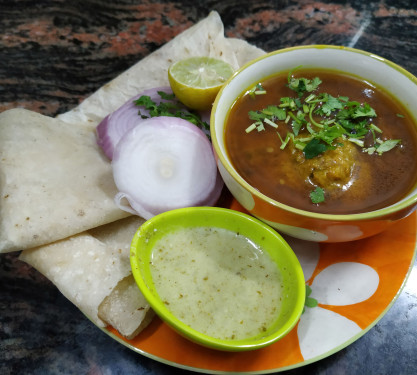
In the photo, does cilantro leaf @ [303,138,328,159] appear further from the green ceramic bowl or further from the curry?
the green ceramic bowl

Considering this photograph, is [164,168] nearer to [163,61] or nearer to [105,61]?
[163,61]

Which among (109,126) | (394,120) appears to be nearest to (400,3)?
(394,120)

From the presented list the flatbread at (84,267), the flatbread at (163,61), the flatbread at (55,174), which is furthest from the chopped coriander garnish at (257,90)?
the flatbread at (84,267)

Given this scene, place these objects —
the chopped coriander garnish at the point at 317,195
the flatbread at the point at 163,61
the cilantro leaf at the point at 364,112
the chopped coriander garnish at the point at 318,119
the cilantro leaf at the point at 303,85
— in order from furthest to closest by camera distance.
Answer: the flatbread at the point at 163,61, the cilantro leaf at the point at 303,85, the cilantro leaf at the point at 364,112, the chopped coriander garnish at the point at 318,119, the chopped coriander garnish at the point at 317,195

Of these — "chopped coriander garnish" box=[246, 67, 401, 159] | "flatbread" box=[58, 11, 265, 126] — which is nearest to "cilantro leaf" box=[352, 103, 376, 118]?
"chopped coriander garnish" box=[246, 67, 401, 159]

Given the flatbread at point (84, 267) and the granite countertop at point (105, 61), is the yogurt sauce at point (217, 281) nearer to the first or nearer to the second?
the flatbread at point (84, 267)

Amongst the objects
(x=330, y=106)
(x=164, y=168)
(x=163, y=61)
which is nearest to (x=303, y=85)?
(x=330, y=106)
